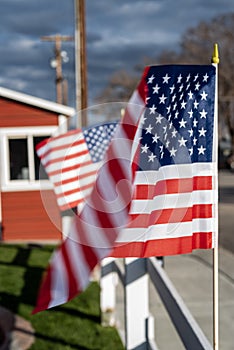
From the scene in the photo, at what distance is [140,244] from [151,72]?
3.19 feet

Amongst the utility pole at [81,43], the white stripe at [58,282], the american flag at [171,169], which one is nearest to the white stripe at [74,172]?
the white stripe at [58,282]

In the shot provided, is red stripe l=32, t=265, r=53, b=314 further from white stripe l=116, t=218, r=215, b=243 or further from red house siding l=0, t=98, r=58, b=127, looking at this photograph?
red house siding l=0, t=98, r=58, b=127

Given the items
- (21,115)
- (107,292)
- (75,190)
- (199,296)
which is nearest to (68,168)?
(75,190)

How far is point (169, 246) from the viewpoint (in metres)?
3.09

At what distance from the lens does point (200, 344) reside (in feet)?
10.2

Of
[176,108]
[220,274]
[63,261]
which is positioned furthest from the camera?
[220,274]

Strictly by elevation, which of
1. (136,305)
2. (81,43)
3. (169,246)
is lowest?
(136,305)

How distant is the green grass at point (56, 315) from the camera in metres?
6.39

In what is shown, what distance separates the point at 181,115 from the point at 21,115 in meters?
10.6

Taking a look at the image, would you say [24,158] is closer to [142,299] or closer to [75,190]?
[75,190]

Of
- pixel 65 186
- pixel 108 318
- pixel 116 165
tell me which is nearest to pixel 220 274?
pixel 108 318

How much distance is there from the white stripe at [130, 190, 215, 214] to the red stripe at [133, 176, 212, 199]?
0.02 m

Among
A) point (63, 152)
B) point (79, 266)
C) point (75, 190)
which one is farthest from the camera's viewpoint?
point (63, 152)

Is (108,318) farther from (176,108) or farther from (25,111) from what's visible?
(25,111)
